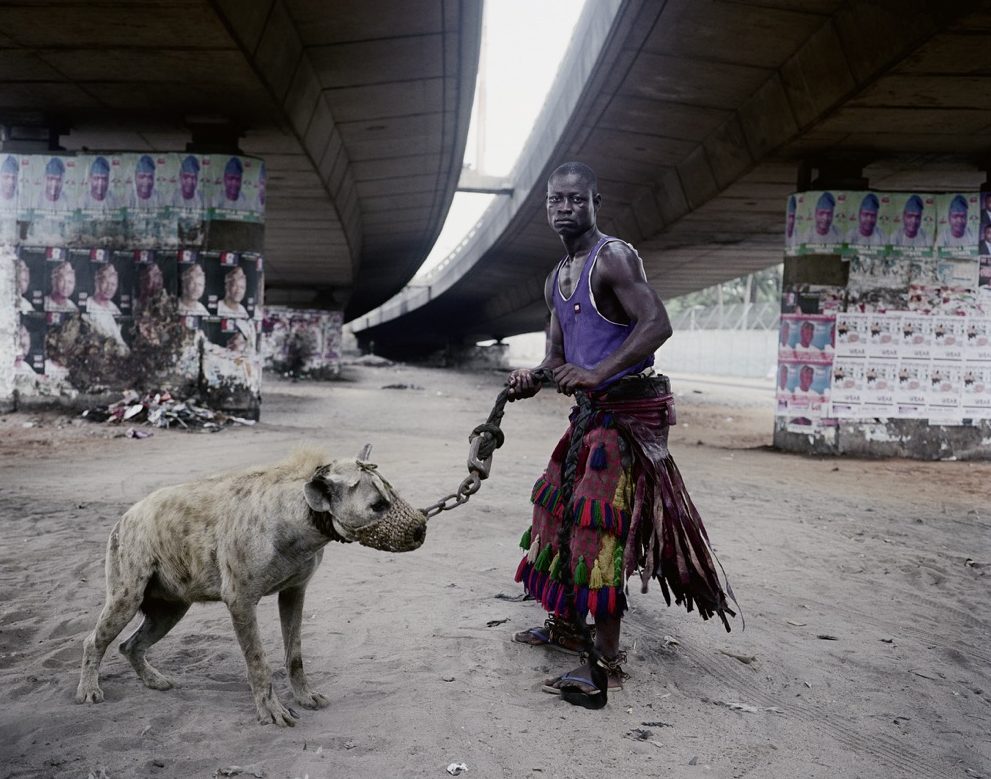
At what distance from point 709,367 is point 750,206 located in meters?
36.6

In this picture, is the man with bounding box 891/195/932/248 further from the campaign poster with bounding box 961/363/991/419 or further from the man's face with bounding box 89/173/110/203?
the man's face with bounding box 89/173/110/203

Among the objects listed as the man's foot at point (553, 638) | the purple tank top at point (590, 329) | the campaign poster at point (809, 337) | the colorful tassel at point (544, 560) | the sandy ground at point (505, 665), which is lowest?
the sandy ground at point (505, 665)

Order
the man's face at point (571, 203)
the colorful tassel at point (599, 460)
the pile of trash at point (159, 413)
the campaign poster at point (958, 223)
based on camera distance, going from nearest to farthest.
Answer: the colorful tassel at point (599, 460)
the man's face at point (571, 203)
the pile of trash at point (159, 413)
the campaign poster at point (958, 223)

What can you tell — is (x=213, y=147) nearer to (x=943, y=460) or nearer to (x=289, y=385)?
(x=943, y=460)

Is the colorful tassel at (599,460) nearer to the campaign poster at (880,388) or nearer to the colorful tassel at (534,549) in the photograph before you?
the colorful tassel at (534,549)

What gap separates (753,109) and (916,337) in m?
4.22

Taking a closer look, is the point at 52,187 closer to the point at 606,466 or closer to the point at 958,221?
the point at 606,466

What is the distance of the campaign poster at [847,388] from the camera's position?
489 inches

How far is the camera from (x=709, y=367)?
51625mm

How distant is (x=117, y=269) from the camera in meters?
12.8

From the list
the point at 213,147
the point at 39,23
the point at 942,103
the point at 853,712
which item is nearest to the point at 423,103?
the point at 213,147

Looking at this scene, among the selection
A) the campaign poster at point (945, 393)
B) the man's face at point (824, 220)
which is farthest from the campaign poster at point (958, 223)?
the campaign poster at point (945, 393)

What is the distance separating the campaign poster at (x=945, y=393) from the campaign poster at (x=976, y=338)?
0.26 meters

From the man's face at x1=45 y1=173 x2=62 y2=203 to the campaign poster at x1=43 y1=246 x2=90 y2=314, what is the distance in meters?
0.77
